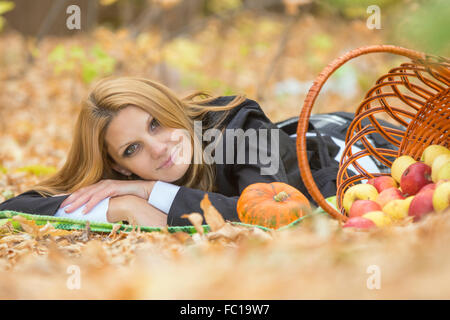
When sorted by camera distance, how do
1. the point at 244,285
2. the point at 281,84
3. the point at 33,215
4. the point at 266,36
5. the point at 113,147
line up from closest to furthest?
1. the point at 244,285
2. the point at 33,215
3. the point at 113,147
4. the point at 281,84
5. the point at 266,36

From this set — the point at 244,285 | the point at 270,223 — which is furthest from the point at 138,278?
the point at 270,223

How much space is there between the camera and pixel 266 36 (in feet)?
28.9

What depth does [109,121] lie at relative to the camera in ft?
7.06

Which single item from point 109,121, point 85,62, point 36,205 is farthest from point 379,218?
point 85,62

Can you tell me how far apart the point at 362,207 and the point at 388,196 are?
139mm

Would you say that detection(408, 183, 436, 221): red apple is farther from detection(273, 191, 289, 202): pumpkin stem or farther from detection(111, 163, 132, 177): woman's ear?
detection(111, 163, 132, 177): woman's ear

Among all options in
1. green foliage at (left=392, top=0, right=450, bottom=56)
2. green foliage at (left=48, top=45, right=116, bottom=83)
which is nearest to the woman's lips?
green foliage at (left=392, top=0, right=450, bottom=56)

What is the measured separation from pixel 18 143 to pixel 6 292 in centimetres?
382

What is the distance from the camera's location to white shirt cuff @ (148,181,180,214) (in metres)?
2.03

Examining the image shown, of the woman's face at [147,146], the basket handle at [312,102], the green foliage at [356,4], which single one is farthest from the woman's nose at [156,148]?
the green foliage at [356,4]

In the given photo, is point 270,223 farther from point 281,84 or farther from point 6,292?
point 281,84

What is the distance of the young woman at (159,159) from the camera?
2033mm

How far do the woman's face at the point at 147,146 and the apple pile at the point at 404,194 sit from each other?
848 millimetres

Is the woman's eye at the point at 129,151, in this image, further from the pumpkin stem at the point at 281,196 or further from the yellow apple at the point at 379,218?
the yellow apple at the point at 379,218
